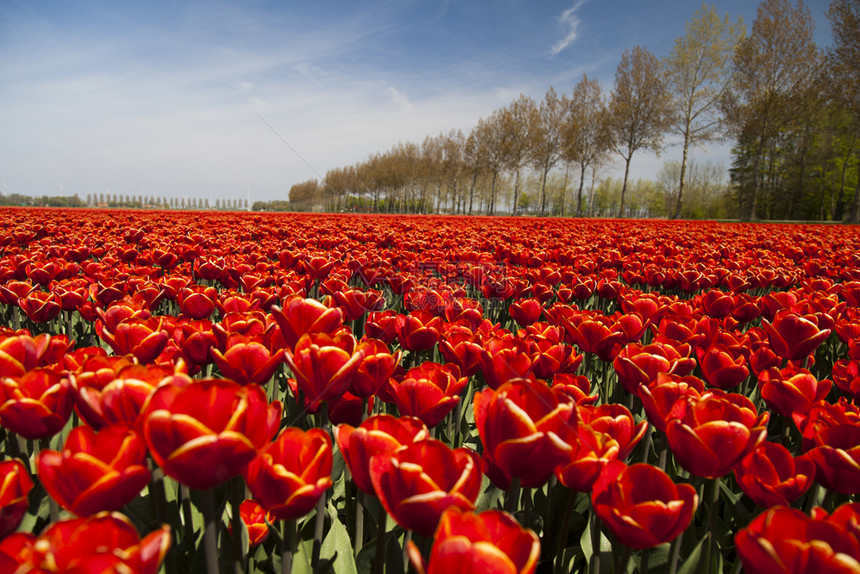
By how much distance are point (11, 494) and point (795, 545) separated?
4.06 ft

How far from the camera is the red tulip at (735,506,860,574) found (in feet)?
2.20

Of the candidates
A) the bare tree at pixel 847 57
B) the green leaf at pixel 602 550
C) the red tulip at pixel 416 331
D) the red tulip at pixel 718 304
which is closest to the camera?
the green leaf at pixel 602 550

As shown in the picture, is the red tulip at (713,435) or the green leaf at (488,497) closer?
the red tulip at (713,435)

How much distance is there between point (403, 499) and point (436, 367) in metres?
0.55

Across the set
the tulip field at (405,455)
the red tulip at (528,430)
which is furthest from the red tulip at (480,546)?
the red tulip at (528,430)

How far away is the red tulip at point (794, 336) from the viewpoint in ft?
6.05

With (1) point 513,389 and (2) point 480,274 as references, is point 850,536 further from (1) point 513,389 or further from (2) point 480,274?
(2) point 480,274

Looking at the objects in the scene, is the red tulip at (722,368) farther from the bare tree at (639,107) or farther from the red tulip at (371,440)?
the bare tree at (639,107)

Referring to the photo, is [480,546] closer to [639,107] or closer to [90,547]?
[90,547]

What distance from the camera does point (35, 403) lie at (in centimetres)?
92

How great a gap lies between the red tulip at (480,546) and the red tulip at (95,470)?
0.46m

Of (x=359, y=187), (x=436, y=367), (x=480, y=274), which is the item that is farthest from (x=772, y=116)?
(x=359, y=187)

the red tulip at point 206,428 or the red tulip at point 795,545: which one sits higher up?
the red tulip at point 206,428

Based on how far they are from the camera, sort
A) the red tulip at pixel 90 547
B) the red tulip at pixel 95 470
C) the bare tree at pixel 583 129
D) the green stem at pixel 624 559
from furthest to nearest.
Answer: the bare tree at pixel 583 129 → the green stem at pixel 624 559 → the red tulip at pixel 95 470 → the red tulip at pixel 90 547
